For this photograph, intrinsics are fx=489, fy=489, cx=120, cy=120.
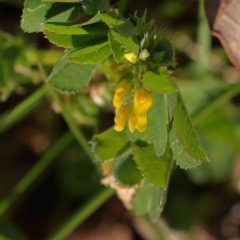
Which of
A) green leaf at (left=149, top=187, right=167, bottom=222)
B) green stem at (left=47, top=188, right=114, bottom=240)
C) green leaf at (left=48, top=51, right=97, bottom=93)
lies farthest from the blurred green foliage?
green leaf at (left=149, top=187, right=167, bottom=222)

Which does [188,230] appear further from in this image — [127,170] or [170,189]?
[127,170]

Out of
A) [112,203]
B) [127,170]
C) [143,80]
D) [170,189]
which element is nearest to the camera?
[143,80]

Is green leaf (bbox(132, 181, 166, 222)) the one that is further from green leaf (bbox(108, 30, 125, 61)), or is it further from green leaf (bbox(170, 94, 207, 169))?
green leaf (bbox(108, 30, 125, 61))

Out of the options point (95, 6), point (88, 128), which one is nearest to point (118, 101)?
point (95, 6)

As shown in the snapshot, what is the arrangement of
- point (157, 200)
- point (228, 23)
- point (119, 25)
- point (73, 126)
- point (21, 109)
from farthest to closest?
point (21, 109) → point (73, 126) → point (228, 23) → point (157, 200) → point (119, 25)

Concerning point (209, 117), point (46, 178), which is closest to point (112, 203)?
point (46, 178)

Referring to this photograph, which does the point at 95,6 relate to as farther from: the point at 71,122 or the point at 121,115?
the point at 71,122
